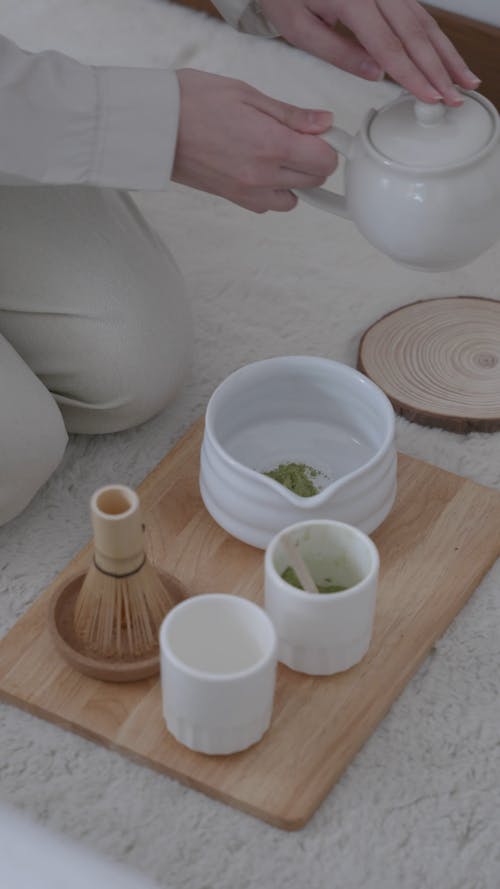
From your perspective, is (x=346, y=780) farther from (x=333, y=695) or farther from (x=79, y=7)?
(x=79, y=7)

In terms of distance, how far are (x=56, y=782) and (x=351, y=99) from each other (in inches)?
49.7

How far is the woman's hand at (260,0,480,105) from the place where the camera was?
1.18 m

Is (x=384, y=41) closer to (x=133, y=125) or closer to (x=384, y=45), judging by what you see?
(x=384, y=45)

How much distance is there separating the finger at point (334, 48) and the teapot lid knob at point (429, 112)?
7.6 inches

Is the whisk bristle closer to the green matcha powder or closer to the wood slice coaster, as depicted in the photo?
the green matcha powder

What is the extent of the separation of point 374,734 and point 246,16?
0.81 meters

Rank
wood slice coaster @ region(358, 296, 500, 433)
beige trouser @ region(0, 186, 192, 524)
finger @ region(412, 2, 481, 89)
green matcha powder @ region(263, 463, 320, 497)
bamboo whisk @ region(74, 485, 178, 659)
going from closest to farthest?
bamboo whisk @ region(74, 485, 178, 659) < finger @ region(412, 2, 481, 89) < green matcha powder @ region(263, 463, 320, 497) < beige trouser @ region(0, 186, 192, 524) < wood slice coaster @ region(358, 296, 500, 433)

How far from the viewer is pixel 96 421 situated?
59.2 inches

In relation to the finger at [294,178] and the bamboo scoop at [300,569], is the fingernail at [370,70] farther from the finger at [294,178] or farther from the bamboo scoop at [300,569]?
the bamboo scoop at [300,569]

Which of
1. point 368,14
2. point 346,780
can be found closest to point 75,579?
point 346,780

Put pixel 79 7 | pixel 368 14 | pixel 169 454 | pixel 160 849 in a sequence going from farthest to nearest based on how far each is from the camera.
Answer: pixel 79 7, pixel 169 454, pixel 368 14, pixel 160 849

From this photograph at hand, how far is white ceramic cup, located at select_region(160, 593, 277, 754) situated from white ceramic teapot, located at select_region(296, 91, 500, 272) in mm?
368

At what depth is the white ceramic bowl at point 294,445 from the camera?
1257mm

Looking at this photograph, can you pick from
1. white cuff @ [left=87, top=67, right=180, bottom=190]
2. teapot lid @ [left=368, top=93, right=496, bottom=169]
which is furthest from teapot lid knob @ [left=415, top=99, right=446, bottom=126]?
white cuff @ [left=87, top=67, right=180, bottom=190]
